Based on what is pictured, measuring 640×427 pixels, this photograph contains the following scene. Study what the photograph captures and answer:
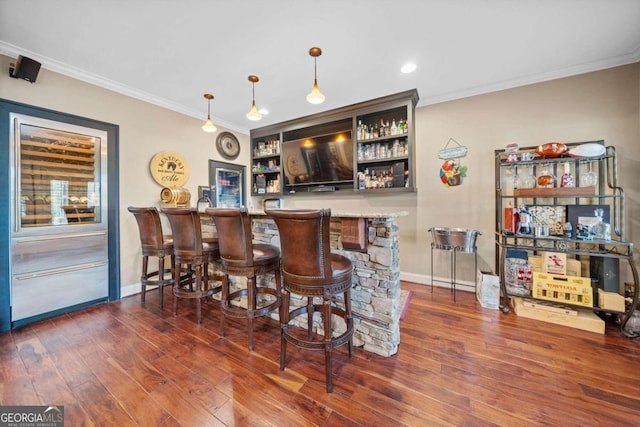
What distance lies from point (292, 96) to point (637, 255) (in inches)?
170

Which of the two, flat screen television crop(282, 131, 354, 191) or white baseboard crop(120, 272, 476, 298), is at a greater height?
flat screen television crop(282, 131, 354, 191)

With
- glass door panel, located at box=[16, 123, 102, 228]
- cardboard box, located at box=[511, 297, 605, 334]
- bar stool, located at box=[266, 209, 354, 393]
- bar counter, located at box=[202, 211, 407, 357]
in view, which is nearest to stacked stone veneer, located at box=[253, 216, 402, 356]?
bar counter, located at box=[202, 211, 407, 357]

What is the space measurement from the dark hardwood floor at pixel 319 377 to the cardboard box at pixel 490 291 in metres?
0.29

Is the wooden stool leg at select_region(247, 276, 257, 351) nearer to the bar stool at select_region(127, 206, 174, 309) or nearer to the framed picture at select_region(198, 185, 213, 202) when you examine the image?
the bar stool at select_region(127, 206, 174, 309)

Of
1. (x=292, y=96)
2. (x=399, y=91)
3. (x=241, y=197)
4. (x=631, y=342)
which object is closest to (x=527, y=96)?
(x=399, y=91)

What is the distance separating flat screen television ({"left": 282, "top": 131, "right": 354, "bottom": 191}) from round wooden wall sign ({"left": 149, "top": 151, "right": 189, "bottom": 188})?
1.65m

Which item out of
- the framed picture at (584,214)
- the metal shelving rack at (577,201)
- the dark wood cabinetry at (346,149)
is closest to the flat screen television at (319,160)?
the dark wood cabinetry at (346,149)

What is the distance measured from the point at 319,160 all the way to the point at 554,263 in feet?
10.6

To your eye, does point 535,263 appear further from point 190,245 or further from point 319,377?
point 190,245

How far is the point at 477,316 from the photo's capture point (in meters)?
2.43

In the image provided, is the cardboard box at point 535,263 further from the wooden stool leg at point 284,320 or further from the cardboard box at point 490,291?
the wooden stool leg at point 284,320

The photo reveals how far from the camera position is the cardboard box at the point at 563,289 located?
2195 millimetres

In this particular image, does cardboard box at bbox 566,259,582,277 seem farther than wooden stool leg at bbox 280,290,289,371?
Yes

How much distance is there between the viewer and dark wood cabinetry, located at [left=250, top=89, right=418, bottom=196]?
331 cm
